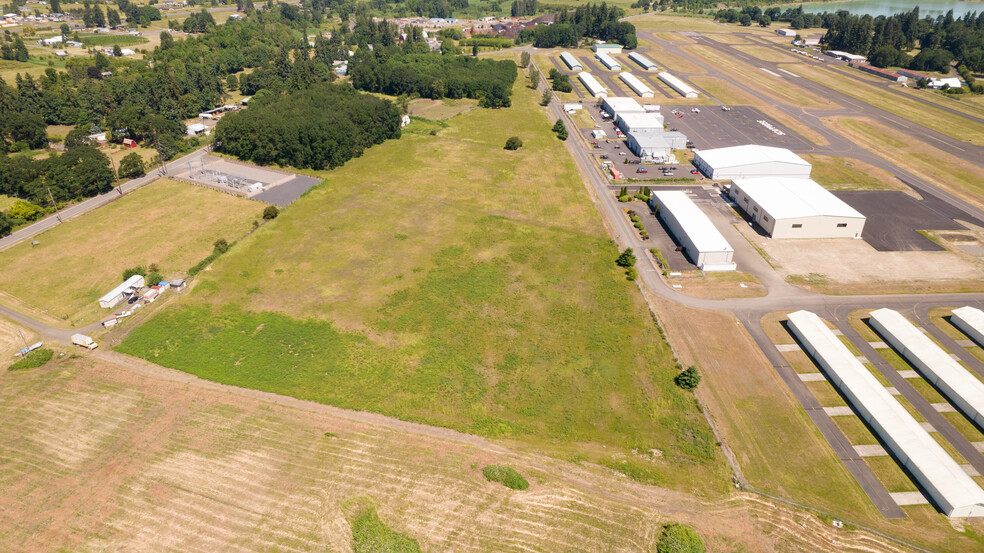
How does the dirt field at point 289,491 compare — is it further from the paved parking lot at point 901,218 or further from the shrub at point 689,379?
the paved parking lot at point 901,218

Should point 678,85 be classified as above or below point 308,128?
above

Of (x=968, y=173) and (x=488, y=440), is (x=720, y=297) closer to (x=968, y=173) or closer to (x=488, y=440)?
(x=488, y=440)

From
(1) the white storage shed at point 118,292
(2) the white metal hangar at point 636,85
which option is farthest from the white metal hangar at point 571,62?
(1) the white storage shed at point 118,292

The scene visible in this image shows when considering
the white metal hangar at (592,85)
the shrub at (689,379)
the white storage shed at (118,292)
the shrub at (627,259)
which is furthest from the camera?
the white metal hangar at (592,85)

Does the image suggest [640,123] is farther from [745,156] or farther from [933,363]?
[933,363]

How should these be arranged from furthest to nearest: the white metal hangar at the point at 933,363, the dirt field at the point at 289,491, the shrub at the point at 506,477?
the white metal hangar at the point at 933,363 → the shrub at the point at 506,477 → the dirt field at the point at 289,491

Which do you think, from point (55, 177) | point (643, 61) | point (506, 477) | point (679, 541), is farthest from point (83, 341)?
point (643, 61)
